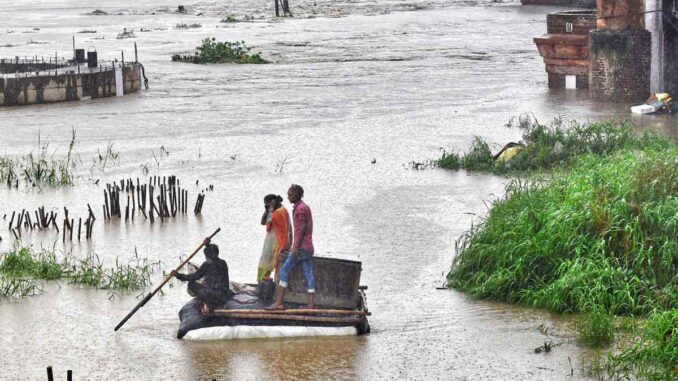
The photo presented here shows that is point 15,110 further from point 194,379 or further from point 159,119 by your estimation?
point 194,379

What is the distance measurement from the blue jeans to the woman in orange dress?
205 mm

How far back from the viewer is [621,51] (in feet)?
104

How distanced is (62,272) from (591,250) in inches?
270

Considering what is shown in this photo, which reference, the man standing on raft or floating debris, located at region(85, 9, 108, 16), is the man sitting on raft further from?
floating debris, located at region(85, 9, 108, 16)

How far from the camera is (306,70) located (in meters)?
45.2

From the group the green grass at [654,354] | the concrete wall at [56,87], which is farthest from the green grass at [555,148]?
the concrete wall at [56,87]

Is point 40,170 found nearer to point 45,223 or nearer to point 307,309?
point 45,223

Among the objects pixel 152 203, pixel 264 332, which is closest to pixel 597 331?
pixel 264 332

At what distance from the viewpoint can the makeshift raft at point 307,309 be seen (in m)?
14.2

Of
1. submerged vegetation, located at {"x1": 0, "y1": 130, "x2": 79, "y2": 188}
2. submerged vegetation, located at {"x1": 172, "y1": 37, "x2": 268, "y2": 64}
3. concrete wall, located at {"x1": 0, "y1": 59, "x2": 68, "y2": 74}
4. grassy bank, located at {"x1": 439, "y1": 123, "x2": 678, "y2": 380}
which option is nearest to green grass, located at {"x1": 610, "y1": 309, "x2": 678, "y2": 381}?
grassy bank, located at {"x1": 439, "y1": 123, "x2": 678, "y2": 380}

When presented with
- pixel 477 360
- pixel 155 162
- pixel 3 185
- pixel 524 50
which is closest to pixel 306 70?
pixel 524 50

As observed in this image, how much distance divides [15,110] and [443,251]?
20.4 meters

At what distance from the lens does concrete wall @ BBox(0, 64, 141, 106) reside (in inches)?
1448

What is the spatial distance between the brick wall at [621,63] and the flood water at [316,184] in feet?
3.36
